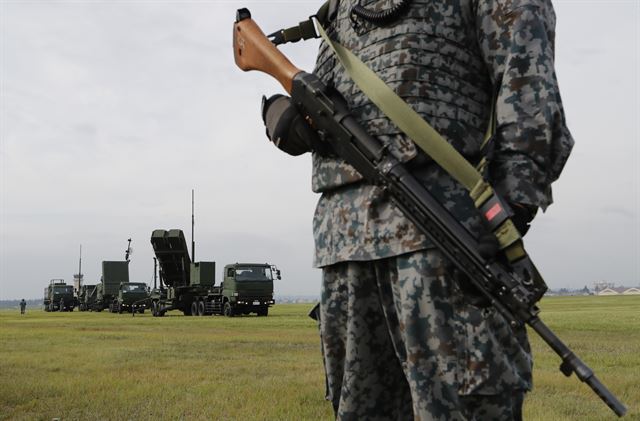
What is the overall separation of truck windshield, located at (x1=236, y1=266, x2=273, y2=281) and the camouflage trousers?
23315 mm

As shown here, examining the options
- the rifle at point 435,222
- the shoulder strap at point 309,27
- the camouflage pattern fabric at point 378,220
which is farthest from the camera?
the shoulder strap at point 309,27

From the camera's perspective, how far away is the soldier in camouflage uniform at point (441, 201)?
6.30 ft

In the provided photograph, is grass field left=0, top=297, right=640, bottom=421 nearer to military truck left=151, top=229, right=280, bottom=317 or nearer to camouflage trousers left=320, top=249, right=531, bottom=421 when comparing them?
camouflage trousers left=320, top=249, right=531, bottom=421

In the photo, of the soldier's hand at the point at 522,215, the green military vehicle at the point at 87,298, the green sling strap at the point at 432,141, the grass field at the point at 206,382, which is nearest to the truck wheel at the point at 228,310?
the grass field at the point at 206,382

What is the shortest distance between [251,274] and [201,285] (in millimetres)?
3974

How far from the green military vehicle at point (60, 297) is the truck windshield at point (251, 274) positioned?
2490 cm

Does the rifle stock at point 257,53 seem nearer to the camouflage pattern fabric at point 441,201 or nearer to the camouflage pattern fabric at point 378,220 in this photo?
the camouflage pattern fabric at point 441,201

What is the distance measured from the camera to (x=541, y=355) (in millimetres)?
8438

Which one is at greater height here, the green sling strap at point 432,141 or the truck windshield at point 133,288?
the truck windshield at point 133,288

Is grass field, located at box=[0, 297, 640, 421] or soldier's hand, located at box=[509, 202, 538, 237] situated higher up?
soldier's hand, located at box=[509, 202, 538, 237]

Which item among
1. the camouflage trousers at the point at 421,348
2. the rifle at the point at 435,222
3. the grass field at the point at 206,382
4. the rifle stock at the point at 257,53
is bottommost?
the grass field at the point at 206,382

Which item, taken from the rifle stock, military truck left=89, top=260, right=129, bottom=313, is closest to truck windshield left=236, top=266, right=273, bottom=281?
military truck left=89, top=260, right=129, bottom=313

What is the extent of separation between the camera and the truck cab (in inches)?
992

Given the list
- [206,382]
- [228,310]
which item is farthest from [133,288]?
[206,382]
